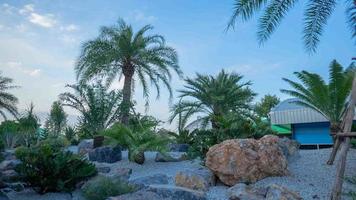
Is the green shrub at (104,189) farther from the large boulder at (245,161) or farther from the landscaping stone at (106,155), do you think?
the landscaping stone at (106,155)

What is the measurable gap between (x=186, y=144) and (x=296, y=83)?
216 inches

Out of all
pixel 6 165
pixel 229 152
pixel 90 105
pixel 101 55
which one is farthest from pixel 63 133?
pixel 229 152

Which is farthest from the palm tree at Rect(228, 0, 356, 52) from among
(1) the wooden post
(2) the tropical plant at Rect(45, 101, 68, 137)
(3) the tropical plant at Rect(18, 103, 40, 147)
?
(2) the tropical plant at Rect(45, 101, 68, 137)

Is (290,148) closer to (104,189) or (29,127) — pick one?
(104,189)

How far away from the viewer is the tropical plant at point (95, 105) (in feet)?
70.1

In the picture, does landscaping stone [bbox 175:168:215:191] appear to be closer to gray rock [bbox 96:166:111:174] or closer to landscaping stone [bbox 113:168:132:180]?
landscaping stone [bbox 113:168:132:180]

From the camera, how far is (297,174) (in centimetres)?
995

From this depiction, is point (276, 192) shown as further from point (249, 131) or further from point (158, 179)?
point (249, 131)

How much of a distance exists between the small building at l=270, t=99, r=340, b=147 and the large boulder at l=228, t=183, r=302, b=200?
59.5 feet

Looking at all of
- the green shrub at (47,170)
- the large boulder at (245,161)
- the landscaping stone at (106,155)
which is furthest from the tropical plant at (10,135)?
the large boulder at (245,161)

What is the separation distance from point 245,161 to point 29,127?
53.8ft

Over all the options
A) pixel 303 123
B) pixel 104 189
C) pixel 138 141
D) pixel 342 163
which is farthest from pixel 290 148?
pixel 303 123

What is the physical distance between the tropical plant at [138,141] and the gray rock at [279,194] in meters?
5.04

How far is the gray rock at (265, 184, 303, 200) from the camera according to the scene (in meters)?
7.48
